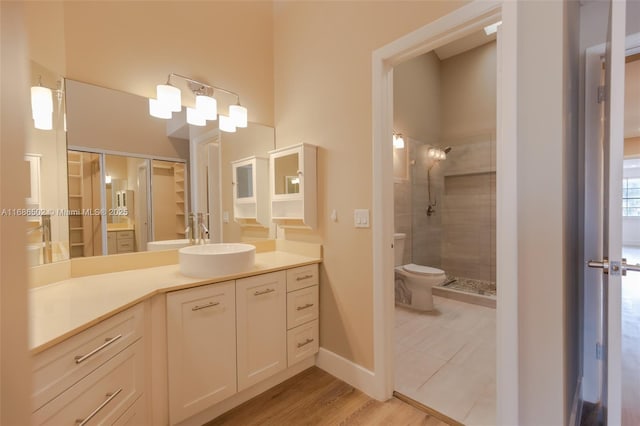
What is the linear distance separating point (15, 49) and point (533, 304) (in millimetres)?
1663

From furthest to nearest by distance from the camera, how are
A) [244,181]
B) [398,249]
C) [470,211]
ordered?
[470,211], [398,249], [244,181]

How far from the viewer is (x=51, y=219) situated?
1.46 meters

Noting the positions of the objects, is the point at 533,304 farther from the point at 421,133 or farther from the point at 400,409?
the point at 421,133

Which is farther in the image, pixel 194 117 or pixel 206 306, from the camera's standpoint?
pixel 194 117

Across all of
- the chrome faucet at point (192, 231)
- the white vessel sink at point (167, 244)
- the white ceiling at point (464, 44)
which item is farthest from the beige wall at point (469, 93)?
the white vessel sink at point (167, 244)

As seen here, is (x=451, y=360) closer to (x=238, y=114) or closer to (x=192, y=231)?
(x=192, y=231)

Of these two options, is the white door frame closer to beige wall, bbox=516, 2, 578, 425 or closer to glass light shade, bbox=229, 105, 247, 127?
beige wall, bbox=516, 2, 578, 425

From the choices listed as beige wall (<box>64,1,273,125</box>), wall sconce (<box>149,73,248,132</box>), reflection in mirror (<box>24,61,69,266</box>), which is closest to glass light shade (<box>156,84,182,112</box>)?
wall sconce (<box>149,73,248,132</box>)

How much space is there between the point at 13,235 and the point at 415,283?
3.22m

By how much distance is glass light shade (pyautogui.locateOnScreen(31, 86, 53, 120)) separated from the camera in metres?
1.34

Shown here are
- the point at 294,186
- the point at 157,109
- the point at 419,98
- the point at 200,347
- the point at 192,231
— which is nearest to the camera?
the point at 200,347

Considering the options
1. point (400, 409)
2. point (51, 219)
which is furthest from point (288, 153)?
point (400, 409)

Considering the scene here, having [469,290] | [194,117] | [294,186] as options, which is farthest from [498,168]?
[469,290]

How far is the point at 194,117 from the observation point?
206cm
